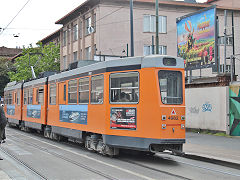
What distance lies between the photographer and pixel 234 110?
663 inches

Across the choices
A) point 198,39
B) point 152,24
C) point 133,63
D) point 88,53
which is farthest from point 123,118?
point 88,53

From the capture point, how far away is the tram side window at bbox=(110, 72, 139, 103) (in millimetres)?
11045

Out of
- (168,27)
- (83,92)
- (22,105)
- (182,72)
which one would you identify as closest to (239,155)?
(182,72)

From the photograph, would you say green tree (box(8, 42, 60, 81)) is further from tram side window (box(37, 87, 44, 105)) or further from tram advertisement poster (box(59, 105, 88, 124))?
tram advertisement poster (box(59, 105, 88, 124))

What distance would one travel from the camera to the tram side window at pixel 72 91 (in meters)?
14.3

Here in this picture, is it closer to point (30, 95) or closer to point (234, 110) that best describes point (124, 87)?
point (234, 110)

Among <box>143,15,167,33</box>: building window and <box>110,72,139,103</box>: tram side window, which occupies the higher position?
<box>143,15,167,33</box>: building window

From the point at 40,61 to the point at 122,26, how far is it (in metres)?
17.6

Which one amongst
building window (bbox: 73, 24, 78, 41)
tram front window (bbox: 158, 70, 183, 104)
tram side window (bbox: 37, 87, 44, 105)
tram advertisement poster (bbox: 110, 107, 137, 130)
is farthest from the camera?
building window (bbox: 73, 24, 78, 41)

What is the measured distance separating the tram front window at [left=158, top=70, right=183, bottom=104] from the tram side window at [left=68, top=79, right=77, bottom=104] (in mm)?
4488

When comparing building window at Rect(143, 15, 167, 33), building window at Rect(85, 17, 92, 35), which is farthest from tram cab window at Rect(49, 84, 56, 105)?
building window at Rect(143, 15, 167, 33)

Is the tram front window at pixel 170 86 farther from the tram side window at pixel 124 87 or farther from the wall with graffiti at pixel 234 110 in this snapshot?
the wall with graffiti at pixel 234 110

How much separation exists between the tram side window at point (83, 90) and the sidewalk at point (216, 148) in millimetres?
3906

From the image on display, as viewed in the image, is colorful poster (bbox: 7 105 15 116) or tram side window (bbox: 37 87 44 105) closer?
tram side window (bbox: 37 87 44 105)
